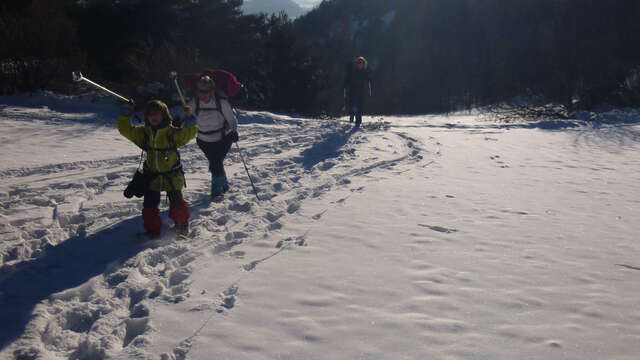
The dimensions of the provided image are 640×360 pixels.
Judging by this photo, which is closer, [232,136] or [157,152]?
[157,152]

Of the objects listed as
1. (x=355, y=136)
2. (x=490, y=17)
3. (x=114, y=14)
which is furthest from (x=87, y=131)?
(x=490, y=17)

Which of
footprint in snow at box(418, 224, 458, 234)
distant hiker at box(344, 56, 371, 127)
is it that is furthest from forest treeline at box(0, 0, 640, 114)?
footprint in snow at box(418, 224, 458, 234)

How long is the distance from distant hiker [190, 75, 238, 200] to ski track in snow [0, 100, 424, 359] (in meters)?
0.35

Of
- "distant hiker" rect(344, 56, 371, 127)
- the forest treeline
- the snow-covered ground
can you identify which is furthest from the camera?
the forest treeline

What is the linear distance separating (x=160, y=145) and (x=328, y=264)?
2.02 meters

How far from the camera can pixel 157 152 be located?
4.38 m

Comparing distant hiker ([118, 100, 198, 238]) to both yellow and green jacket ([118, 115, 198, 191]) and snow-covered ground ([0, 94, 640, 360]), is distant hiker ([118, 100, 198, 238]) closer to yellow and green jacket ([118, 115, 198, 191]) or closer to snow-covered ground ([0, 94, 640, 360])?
yellow and green jacket ([118, 115, 198, 191])

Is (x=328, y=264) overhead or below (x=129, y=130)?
below

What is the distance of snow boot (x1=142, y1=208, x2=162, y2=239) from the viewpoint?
437 cm

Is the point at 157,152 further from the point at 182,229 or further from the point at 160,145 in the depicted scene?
the point at 182,229

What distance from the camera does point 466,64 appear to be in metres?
71.2

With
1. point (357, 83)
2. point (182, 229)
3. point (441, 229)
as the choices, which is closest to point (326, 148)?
point (357, 83)

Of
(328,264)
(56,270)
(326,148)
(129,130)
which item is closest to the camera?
(56,270)

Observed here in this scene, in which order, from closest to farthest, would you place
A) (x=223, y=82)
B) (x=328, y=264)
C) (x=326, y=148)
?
1. (x=328, y=264)
2. (x=223, y=82)
3. (x=326, y=148)
